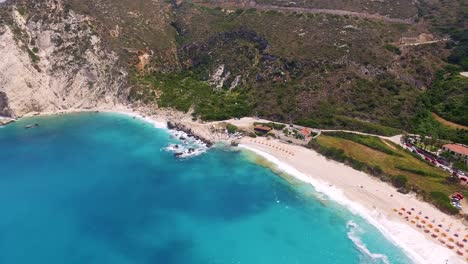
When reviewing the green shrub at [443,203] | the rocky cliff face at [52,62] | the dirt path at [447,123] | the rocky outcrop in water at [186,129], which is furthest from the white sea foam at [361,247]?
the rocky cliff face at [52,62]

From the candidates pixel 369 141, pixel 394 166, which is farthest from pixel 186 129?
pixel 394 166

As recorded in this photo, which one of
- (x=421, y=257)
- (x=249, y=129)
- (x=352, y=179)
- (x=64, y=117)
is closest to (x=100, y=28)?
(x=64, y=117)

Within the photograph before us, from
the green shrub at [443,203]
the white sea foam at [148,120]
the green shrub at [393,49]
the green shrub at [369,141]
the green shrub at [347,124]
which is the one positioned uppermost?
the green shrub at [393,49]

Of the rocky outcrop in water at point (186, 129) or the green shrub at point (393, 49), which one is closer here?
the rocky outcrop in water at point (186, 129)

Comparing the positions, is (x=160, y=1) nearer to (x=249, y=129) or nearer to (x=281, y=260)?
(x=249, y=129)

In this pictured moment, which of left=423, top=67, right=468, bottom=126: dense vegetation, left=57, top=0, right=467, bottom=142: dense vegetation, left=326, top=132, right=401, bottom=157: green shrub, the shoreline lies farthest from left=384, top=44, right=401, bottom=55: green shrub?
the shoreline

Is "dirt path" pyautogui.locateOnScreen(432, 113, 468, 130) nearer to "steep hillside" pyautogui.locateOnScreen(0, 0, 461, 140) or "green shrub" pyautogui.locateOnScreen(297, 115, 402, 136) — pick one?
"steep hillside" pyautogui.locateOnScreen(0, 0, 461, 140)

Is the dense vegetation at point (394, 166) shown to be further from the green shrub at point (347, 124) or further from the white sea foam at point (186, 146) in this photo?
the white sea foam at point (186, 146)

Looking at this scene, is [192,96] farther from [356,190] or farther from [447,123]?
[447,123]
